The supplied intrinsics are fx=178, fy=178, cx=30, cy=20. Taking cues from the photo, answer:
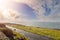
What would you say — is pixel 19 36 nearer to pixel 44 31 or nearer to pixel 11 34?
pixel 11 34

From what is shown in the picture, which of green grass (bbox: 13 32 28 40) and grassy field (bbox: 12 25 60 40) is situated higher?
grassy field (bbox: 12 25 60 40)

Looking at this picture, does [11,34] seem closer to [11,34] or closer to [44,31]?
[11,34]

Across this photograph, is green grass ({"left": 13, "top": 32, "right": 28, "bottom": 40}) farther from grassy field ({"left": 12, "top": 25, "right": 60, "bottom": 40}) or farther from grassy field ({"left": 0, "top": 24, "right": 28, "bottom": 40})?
grassy field ({"left": 12, "top": 25, "right": 60, "bottom": 40})

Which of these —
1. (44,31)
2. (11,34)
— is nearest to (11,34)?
(11,34)

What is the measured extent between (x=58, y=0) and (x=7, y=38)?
35.4 inches

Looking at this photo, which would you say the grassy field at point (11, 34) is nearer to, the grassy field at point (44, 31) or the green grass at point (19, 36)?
the green grass at point (19, 36)

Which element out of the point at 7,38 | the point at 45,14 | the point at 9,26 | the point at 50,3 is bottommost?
the point at 7,38

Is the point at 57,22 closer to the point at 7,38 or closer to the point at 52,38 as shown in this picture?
the point at 52,38

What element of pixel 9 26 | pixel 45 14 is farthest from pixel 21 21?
pixel 45 14

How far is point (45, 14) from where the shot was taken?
8.28 ft

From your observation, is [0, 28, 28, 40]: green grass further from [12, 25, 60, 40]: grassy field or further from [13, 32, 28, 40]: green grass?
[12, 25, 60, 40]: grassy field

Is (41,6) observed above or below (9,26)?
above

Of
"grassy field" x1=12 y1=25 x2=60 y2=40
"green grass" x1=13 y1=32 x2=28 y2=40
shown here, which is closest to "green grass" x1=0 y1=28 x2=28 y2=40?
"green grass" x1=13 y1=32 x2=28 y2=40

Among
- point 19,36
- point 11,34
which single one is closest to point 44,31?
point 19,36
